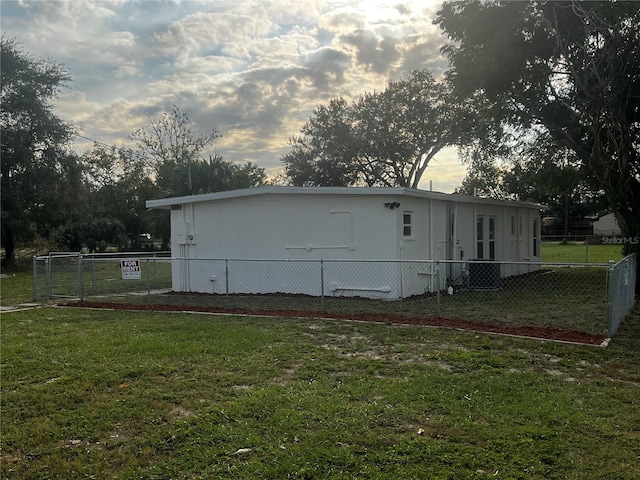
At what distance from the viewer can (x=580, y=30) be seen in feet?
42.8

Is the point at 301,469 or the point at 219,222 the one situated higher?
the point at 219,222

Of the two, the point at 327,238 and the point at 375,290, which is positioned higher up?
the point at 327,238

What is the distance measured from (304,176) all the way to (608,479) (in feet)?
108

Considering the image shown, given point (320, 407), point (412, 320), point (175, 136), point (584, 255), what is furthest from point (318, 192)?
point (175, 136)

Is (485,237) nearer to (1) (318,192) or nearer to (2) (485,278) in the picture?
(2) (485,278)

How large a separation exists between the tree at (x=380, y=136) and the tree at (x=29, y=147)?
1516 centimetres

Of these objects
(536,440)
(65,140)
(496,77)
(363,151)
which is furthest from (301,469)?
(363,151)

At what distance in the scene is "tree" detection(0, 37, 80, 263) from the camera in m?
23.7

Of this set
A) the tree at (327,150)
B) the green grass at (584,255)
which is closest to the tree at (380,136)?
the tree at (327,150)

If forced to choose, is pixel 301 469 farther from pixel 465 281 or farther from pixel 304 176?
pixel 304 176

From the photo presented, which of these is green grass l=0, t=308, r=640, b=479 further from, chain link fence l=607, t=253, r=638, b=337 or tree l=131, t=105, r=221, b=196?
tree l=131, t=105, r=221, b=196

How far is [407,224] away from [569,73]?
6413 millimetres

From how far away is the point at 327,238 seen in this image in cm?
1229

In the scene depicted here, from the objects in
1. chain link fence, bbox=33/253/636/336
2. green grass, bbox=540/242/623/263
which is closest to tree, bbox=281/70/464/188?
green grass, bbox=540/242/623/263
